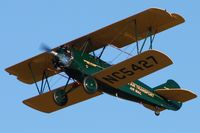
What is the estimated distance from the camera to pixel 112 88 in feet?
91.6

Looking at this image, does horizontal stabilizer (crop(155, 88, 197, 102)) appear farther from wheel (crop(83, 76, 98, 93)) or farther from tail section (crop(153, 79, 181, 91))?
wheel (crop(83, 76, 98, 93))

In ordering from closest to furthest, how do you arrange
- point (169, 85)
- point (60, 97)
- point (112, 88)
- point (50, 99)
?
1. point (112, 88)
2. point (60, 97)
3. point (50, 99)
4. point (169, 85)

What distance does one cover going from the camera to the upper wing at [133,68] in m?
26.4

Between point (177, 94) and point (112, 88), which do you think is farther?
point (177, 94)

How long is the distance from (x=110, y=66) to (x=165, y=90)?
3.57 meters

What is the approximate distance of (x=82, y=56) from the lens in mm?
27609

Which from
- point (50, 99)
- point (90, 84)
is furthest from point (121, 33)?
point (50, 99)

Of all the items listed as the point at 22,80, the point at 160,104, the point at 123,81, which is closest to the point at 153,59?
the point at 123,81

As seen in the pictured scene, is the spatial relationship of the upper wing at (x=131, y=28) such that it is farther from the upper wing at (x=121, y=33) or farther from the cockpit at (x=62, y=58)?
the cockpit at (x=62, y=58)

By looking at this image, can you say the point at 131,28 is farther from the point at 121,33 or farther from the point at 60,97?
the point at 60,97

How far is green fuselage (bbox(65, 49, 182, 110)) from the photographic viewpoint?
89.7ft

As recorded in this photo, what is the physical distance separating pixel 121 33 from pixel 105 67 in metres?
1.29

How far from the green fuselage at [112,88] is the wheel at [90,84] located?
0.22 metres

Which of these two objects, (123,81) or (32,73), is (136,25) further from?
(32,73)
